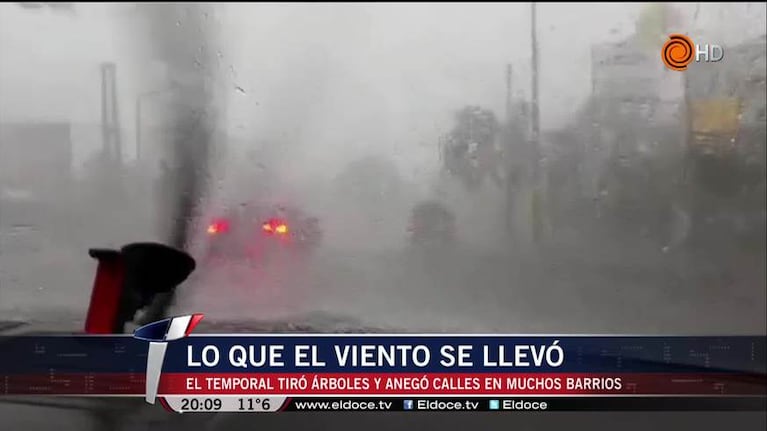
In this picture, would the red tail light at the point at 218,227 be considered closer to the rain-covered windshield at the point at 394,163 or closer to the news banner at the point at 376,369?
the rain-covered windshield at the point at 394,163

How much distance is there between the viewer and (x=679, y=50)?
6.37ft

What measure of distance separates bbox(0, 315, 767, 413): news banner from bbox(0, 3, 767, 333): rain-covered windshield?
2.9 inches

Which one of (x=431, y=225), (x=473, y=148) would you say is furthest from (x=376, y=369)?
(x=473, y=148)

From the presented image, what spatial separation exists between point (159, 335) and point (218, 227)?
0.37 meters

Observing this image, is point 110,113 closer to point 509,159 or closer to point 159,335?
point 159,335

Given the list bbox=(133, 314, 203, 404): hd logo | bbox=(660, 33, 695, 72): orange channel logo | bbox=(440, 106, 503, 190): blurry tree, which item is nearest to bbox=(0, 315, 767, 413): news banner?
bbox=(133, 314, 203, 404): hd logo

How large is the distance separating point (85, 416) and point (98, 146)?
2.69ft

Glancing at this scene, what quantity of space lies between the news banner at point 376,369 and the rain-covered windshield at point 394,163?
0.07 meters

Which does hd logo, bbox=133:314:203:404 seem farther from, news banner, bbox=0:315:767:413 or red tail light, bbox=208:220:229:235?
red tail light, bbox=208:220:229:235

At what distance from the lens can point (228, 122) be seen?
6.33ft

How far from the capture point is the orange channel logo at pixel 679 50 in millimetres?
1941

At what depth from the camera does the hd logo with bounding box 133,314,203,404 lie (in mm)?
1984

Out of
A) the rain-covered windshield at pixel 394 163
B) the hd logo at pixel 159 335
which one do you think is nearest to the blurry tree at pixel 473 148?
the rain-covered windshield at pixel 394 163

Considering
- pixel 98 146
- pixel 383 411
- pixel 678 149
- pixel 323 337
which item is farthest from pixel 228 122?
pixel 678 149
